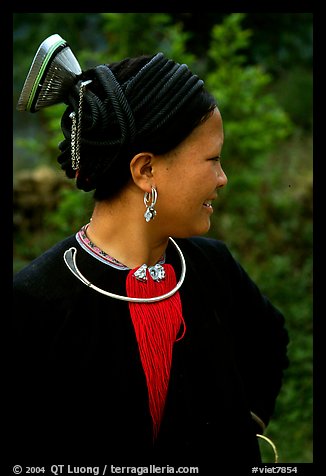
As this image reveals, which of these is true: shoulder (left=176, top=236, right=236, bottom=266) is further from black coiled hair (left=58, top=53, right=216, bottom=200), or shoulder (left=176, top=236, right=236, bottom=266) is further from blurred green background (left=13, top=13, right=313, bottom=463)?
blurred green background (left=13, top=13, right=313, bottom=463)

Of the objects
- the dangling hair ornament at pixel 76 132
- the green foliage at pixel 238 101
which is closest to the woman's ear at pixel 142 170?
the dangling hair ornament at pixel 76 132

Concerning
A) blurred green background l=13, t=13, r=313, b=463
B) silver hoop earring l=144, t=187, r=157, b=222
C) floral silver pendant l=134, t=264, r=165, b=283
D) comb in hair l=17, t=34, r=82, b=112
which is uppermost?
comb in hair l=17, t=34, r=82, b=112

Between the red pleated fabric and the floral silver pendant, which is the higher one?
the floral silver pendant

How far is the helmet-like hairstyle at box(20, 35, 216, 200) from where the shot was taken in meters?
1.98

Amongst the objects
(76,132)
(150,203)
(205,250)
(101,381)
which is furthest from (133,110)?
(101,381)

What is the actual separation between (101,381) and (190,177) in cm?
66

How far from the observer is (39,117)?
23.5ft

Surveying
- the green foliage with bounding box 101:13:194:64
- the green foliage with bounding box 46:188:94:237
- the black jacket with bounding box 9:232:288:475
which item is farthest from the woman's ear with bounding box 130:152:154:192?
the green foliage with bounding box 101:13:194:64

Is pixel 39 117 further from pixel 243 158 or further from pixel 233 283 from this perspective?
pixel 233 283

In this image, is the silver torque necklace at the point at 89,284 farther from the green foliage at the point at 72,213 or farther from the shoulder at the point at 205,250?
the green foliage at the point at 72,213

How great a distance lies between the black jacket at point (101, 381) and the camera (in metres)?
2.02
